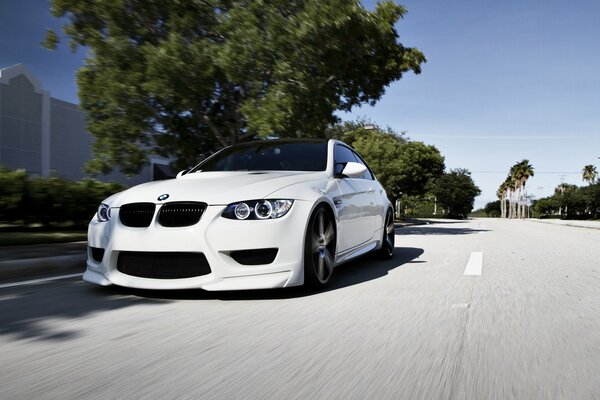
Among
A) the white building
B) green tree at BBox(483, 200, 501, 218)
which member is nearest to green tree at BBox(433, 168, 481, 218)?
the white building

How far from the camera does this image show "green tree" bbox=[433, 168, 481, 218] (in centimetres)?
6888

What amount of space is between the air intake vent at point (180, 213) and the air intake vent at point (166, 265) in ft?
0.81

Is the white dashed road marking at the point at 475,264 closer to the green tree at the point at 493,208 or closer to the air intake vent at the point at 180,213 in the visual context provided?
the air intake vent at the point at 180,213

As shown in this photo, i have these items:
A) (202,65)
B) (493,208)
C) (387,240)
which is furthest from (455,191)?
(493,208)

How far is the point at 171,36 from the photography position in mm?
11516

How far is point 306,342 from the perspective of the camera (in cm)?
301

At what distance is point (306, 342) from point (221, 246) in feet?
4.05

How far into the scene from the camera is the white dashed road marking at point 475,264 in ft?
20.0

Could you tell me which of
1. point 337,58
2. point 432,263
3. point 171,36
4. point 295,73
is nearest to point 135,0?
point 171,36

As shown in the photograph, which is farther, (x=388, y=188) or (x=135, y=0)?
(x=388, y=188)

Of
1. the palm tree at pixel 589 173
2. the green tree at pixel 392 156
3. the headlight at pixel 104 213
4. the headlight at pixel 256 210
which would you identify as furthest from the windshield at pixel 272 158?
the palm tree at pixel 589 173

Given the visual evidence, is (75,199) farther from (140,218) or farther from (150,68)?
(140,218)

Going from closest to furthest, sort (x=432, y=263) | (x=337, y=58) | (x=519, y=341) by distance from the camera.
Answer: (x=519, y=341), (x=432, y=263), (x=337, y=58)

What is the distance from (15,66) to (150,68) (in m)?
20.0
